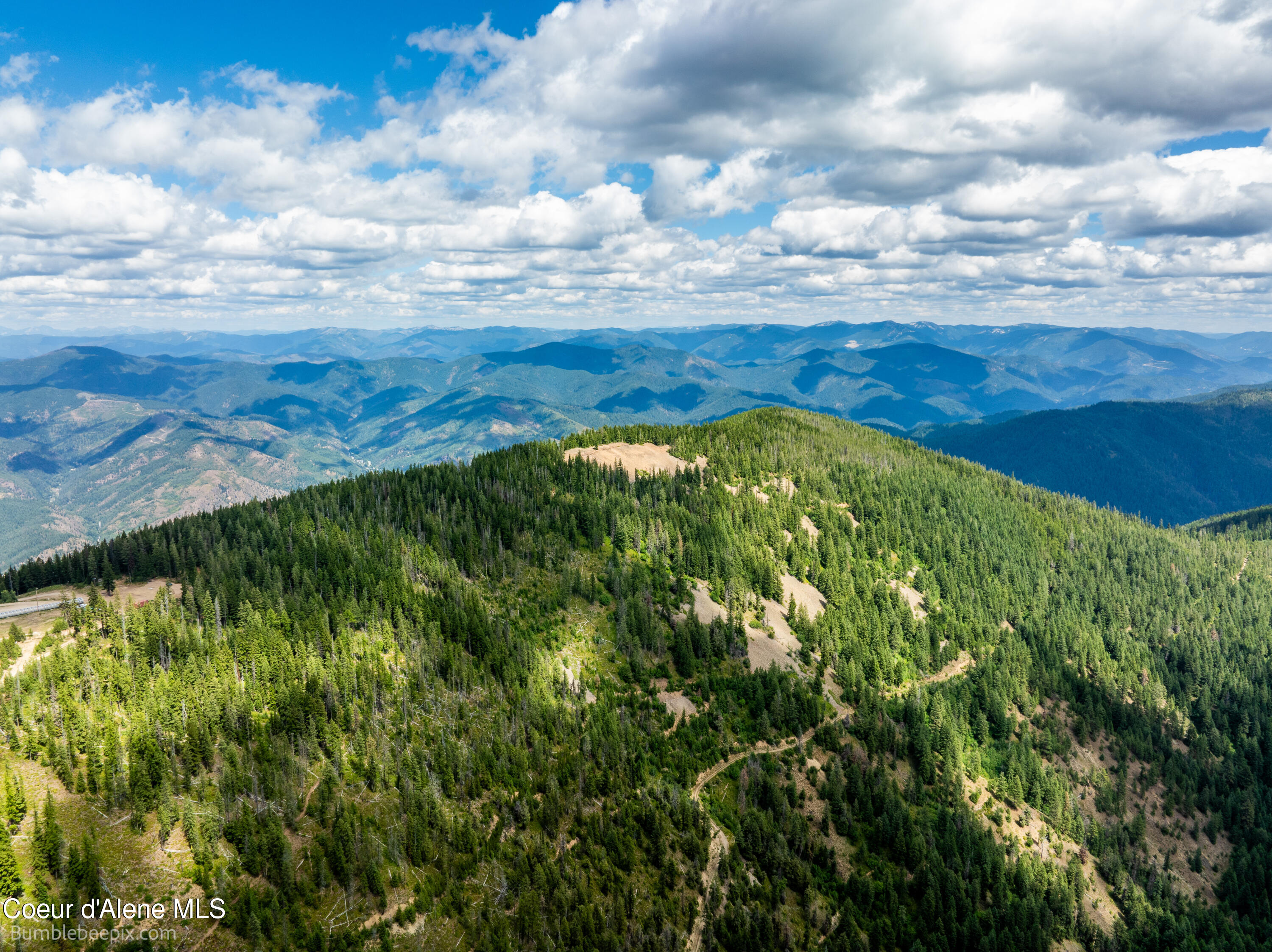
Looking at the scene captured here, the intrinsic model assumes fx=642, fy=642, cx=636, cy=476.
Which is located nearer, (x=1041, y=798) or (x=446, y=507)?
(x=1041, y=798)

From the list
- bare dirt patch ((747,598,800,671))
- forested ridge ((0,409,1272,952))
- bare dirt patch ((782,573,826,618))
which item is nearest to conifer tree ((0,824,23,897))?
forested ridge ((0,409,1272,952))

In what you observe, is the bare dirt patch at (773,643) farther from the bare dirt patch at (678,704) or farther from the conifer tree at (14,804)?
the conifer tree at (14,804)

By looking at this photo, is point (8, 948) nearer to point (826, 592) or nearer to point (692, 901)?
point (692, 901)

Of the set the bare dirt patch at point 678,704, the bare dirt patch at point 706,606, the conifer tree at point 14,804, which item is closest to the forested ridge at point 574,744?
the conifer tree at point 14,804

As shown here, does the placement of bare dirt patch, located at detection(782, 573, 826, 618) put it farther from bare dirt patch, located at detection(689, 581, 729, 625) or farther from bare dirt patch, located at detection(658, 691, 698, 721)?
bare dirt patch, located at detection(658, 691, 698, 721)

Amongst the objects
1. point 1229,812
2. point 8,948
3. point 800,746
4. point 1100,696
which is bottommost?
point 1229,812

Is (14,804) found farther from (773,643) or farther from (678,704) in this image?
(773,643)

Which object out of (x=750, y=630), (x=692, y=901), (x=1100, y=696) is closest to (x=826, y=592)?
(x=750, y=630)
